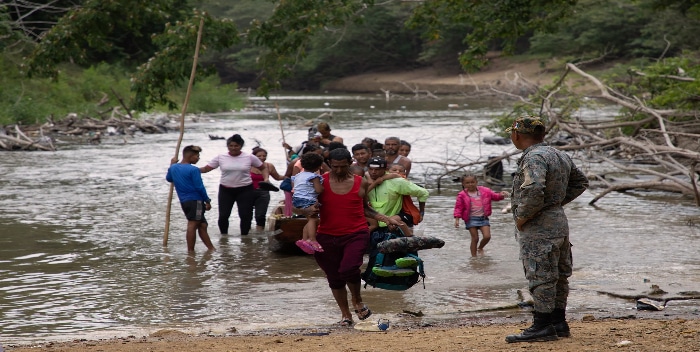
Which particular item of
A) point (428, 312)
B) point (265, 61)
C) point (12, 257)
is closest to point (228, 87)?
point (265, 61)

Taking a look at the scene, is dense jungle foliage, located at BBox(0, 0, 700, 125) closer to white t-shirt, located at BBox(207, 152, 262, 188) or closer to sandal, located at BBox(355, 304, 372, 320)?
white t-shirt, located at BBox(207, 152, 262, 188)

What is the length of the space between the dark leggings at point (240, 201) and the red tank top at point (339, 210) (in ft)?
17.9

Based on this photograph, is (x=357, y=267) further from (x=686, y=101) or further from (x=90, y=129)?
(x=90, y=129)

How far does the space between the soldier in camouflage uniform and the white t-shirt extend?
6.82 metres

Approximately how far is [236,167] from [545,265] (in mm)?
7162

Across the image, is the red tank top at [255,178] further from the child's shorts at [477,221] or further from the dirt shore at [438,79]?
the dirt shore at [438,79]

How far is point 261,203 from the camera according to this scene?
44.3 feet

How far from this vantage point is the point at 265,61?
1669cm

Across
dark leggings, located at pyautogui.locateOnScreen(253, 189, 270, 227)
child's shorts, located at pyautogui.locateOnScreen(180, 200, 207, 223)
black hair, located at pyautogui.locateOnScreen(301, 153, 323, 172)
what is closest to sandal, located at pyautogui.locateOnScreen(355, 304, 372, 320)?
black hair, located at pyautogui.locateOnScreen(301, 153, 323, 172)

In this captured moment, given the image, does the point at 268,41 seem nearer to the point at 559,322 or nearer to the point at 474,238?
the point at 474,238

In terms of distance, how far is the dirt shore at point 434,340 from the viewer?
6.22 metres

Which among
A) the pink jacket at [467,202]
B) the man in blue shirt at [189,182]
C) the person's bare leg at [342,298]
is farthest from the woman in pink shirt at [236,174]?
the person's bare leg at [342,298]

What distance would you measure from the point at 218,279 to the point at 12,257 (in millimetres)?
3156

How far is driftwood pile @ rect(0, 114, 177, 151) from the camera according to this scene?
30.6 m
